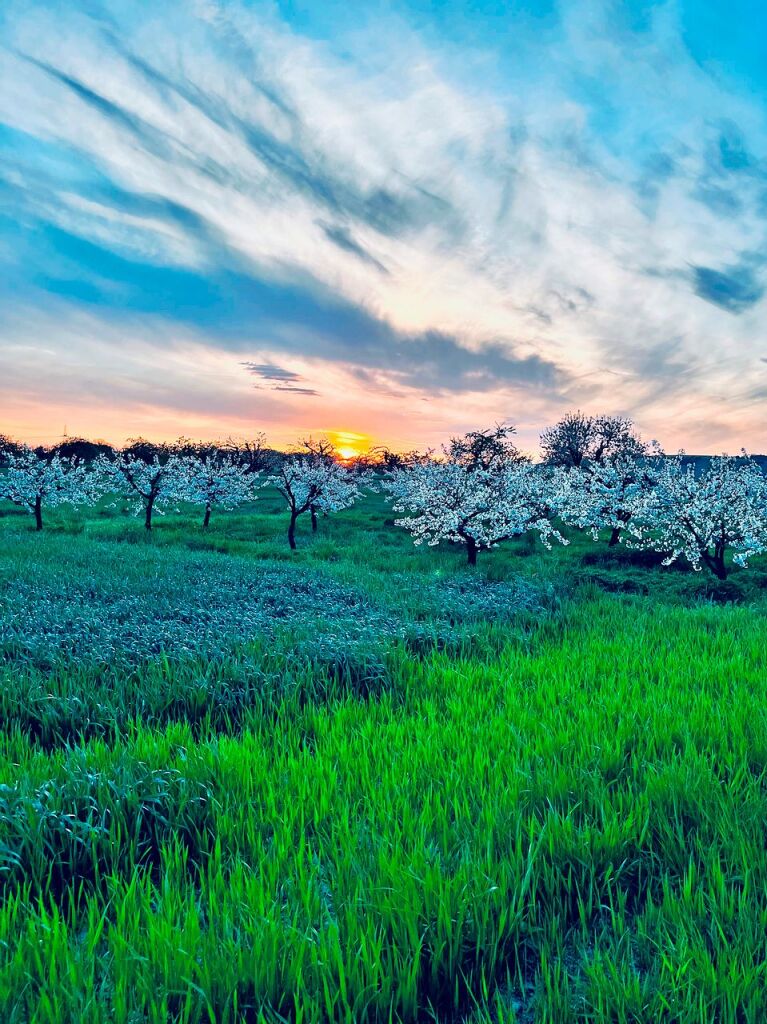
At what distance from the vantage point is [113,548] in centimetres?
2348

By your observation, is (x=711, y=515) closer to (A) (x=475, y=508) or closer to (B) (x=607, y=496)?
(A) (x=475, y=508)

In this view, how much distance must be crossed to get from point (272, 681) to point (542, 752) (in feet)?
13.7

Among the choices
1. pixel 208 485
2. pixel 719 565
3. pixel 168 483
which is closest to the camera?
pixel 719 565

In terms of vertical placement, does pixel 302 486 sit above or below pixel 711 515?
below

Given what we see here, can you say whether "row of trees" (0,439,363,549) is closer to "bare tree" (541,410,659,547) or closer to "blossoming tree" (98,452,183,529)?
"blossoming tree" (98,452,183,529)

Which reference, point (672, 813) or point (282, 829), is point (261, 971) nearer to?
point (282, 829)

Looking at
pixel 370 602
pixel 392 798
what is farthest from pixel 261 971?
pixel 370 602

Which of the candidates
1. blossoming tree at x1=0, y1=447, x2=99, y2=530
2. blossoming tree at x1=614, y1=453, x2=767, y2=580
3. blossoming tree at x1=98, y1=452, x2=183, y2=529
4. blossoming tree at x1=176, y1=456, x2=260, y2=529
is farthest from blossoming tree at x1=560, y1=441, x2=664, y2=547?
blossoming tree at x1=0, y1=447, x2=99, y2=530

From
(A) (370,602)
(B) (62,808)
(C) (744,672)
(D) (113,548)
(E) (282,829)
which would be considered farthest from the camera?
(D) (113,548)

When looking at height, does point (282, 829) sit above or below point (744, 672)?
below

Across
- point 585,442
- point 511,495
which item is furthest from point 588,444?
point 511,495

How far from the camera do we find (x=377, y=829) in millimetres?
4066

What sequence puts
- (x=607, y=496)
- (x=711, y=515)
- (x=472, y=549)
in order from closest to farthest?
(x=711, y=515) < (x=472, y=549) < (x=607, y=496)

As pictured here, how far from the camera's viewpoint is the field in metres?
2.71
